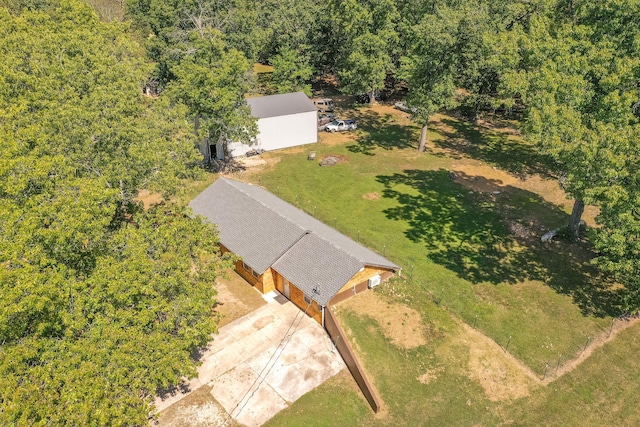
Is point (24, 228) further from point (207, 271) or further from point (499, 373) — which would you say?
point (499, 373)

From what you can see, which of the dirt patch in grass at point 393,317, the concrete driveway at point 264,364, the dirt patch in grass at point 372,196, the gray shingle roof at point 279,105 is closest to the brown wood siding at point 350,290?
the dirt patch in grass at point 393,317

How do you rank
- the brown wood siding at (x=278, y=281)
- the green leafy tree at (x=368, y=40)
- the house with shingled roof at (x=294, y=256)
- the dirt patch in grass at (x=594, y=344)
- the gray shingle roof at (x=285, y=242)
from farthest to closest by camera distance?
the green leafy tree at (x=368, y=40) < the brown wood siding at (x=278, y=281) < the gray shingle roof at (x=285, y=242) < the house with shingled roof at (x=294, y=256) < the dirt patch in grass at (x=594, y=344)

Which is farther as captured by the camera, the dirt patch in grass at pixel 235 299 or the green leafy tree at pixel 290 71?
the green leafy tree at pixel 290 71

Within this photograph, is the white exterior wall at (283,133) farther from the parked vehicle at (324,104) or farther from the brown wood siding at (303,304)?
the brown wood siding at (303,304)

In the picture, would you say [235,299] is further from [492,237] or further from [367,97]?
[367,97]

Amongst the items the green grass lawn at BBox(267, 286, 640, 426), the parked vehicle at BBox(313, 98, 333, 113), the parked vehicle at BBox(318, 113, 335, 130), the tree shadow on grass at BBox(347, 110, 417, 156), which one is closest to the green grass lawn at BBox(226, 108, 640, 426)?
the green grass lawn at BBox(267, 286, 640, 426)

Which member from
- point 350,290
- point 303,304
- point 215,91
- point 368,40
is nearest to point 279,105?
point 215,91
